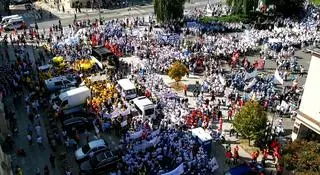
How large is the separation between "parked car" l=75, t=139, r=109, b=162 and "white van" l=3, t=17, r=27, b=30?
3105cm

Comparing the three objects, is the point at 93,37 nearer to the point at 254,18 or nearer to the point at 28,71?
the point at 28,71

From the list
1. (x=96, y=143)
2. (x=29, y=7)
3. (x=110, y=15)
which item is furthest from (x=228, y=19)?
(x=96, y=143)

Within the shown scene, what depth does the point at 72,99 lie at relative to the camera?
37312 mm

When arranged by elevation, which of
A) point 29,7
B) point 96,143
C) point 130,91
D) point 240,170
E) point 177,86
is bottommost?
point 240,170

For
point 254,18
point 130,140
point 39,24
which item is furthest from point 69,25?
point 130,140

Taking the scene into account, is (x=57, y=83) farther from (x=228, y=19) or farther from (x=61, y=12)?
(x=228, y=19)

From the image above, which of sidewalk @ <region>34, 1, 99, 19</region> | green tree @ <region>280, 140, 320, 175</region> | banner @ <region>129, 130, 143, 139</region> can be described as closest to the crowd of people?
banner @ <region>129, 130, 143, 139</region>

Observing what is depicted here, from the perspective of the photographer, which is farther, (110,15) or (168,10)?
(110,15)

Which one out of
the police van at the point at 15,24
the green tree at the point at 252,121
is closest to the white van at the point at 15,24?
the police van at the point at 15,24

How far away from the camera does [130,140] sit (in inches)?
1233

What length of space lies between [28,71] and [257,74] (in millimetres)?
22996

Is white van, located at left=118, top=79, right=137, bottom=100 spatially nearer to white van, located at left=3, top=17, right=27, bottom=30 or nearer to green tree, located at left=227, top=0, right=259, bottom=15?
white van, located at left=3, top=17, right=27, bottom=30

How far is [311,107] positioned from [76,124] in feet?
58.7

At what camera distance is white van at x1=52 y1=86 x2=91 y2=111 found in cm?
3708
